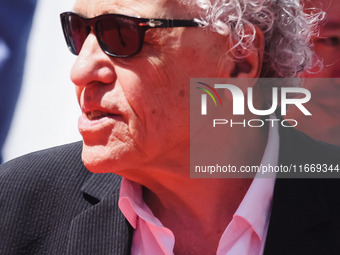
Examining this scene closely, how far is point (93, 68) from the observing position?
2.28m

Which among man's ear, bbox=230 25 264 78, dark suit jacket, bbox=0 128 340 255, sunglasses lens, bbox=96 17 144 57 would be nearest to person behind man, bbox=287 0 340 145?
dark suit jacket, bbox=0 128 340 255

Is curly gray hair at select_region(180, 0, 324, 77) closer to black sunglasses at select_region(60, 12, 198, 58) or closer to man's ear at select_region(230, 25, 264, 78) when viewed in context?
man's ear at select_region(230, 25, 264, 78)

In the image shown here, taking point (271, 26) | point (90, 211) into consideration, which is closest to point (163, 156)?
point (90, 211)

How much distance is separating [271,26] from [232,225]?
91 cm

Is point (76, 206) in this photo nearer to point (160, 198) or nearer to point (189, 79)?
point (160, 198)

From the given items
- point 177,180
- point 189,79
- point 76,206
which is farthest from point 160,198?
point 189,79

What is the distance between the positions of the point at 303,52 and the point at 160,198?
0.97 m

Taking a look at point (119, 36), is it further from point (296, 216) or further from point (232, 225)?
point (296, 216)

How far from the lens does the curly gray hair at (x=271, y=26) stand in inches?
93.4

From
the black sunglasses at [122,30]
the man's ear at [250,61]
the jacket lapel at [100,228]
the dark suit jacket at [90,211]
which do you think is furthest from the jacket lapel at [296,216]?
the black sunglasses at [122,30]

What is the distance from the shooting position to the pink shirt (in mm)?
2422

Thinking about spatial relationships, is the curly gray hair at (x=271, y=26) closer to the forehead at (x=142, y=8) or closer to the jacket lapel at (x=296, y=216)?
the forehead at (x=142, y=8)

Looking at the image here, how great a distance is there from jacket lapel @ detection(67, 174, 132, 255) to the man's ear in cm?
78

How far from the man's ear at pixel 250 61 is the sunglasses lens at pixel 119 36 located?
46 cm
